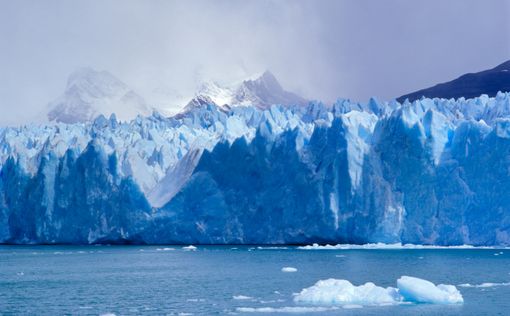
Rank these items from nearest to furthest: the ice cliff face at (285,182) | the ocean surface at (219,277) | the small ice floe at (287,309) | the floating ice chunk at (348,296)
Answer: the small ice floe at (287,309) < the ocean surface at (219,277) < the floating ice chunk at (348,296) < the ice cliff face at (285,182)

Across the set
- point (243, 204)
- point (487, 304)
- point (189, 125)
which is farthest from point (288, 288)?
point (189, 125)

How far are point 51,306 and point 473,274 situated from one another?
1386 cm

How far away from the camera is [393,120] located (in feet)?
134

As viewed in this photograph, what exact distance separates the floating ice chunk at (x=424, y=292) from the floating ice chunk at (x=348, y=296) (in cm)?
40

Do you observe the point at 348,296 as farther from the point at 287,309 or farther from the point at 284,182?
the point at 284,182

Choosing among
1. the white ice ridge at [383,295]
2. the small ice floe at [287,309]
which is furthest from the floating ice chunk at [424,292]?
the small ice floe at [287,309]

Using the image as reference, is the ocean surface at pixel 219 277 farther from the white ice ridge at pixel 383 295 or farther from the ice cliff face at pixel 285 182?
the ice cliff face at pixel 285 182

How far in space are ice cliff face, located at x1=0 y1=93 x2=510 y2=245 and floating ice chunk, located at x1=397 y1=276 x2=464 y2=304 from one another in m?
16.1

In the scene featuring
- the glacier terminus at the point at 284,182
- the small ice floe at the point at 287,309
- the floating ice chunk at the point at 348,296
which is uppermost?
the glacier terminus at the point at 284,182

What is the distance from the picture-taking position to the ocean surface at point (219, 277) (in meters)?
22.5

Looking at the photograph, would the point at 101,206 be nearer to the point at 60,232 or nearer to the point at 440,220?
the point at 60,232

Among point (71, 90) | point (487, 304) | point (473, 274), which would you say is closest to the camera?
point (487, 304)

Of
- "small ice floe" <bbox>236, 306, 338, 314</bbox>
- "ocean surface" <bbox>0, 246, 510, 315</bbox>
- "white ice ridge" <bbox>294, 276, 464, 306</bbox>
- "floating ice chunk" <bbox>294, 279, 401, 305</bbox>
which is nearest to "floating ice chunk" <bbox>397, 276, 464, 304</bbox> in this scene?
"white ice ridge" <bbox>294, 276, 464, 306</bbox>

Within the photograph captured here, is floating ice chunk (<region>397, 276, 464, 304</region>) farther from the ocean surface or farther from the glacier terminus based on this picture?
the glacier terminus
